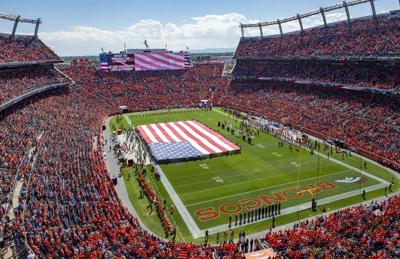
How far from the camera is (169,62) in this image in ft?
253

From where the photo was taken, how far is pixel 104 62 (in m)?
72.1

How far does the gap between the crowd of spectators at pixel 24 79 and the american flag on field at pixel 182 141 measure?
15020mm

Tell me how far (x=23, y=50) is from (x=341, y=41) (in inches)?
1915

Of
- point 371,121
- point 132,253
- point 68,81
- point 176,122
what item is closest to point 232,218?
point 132,253

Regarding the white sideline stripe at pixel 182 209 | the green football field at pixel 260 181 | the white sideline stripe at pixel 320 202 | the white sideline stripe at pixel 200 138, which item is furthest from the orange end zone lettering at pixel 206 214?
the white sideline stripe at pixel 200 138

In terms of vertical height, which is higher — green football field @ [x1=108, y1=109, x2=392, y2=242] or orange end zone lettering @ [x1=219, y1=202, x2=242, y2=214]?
green football field @ [x1=108, y1=109, x2=392, y2=242]

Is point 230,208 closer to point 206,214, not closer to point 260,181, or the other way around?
point 206,214

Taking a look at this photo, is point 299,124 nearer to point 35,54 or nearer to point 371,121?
point 371,121

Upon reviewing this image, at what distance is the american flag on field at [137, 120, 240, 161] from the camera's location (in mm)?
35688

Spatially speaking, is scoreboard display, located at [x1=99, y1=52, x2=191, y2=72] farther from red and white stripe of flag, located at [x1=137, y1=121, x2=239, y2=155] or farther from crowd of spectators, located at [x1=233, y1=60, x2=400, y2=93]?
red and white stripe of flag, located at [x1=137, y1=121, x2=239, y2=155]

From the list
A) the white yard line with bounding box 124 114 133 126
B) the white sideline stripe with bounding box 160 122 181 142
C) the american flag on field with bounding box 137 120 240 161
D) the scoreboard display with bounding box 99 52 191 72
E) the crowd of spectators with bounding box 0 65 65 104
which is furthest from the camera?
the scoreboard display with bounding box 99 52 191 72

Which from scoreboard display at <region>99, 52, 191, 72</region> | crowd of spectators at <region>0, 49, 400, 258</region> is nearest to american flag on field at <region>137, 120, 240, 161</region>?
crowd of spectators at <region>0, 49, 400, 258</region>

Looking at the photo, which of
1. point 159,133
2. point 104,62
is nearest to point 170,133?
point 159,133

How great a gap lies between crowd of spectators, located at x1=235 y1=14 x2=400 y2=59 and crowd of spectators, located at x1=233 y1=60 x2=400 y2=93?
1.95 meters
